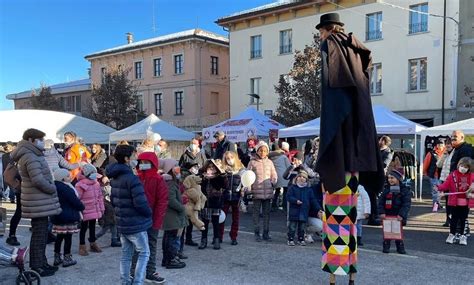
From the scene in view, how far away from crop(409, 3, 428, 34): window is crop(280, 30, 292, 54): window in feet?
25.5

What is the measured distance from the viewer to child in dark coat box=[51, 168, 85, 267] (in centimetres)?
577

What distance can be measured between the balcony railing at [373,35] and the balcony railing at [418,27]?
182 cm

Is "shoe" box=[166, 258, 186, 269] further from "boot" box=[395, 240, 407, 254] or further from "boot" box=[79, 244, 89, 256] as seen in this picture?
"boot" box=[395, 240, 407, 254]

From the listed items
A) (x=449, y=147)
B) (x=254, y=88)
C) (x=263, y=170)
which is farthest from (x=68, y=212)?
(x=254, y=88)

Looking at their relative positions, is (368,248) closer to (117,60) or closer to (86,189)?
(86,189)

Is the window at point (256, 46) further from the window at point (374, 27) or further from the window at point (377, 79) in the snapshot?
the window at point (377, 79)

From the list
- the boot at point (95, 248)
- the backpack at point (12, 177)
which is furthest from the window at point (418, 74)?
the backpack at point (12, 177)

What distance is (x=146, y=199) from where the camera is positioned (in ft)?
15.2

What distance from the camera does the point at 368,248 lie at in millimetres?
6887

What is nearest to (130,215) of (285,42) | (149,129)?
(149,129)

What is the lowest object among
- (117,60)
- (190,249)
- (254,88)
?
(190,249)

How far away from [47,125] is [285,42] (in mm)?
17129

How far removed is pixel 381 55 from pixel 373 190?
904 inches

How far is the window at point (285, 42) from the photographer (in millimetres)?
28998
